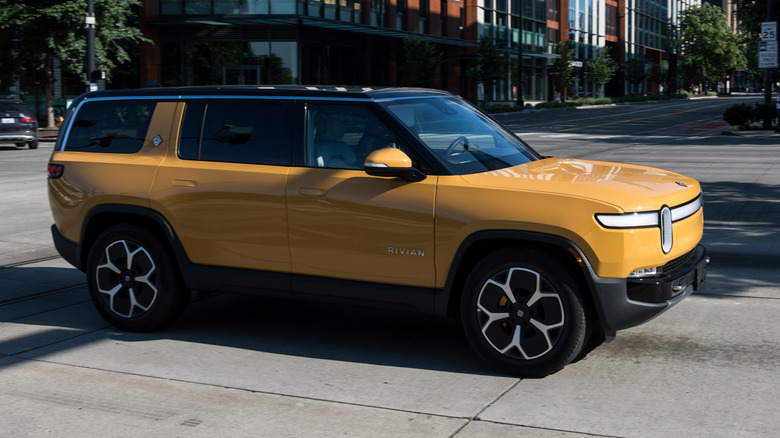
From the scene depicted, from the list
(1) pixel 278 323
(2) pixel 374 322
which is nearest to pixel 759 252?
(2) pixel 374 322

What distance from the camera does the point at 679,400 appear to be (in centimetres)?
484

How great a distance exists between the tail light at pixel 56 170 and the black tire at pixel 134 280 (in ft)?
2.20

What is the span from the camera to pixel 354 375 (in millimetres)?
5473

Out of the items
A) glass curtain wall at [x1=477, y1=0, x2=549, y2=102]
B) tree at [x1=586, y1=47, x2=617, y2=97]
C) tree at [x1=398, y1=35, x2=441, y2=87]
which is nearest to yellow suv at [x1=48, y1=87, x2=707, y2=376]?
tree at [x1=398, y1=35, x2=441, y2=87]

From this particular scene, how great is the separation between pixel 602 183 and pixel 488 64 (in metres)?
57.6

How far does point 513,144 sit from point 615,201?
1.56 metres

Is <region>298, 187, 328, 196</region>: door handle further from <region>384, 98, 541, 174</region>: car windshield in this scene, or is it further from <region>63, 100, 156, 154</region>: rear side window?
<region>63, 100, 156, 154</region>: rear side window

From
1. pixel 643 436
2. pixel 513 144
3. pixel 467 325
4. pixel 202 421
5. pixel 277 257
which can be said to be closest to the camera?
pixel 643 436

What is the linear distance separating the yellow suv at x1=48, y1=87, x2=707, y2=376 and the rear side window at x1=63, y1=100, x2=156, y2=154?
0.01m

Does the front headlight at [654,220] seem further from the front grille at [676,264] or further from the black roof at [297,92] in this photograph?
the black roof at [297,92]

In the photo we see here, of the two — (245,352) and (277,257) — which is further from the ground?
(277,257)

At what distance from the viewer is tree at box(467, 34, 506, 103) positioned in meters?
61.4

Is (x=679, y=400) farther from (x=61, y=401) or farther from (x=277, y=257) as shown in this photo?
(x=61, y=401)

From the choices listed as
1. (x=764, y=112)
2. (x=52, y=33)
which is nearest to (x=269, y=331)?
(x=764, y=112)
